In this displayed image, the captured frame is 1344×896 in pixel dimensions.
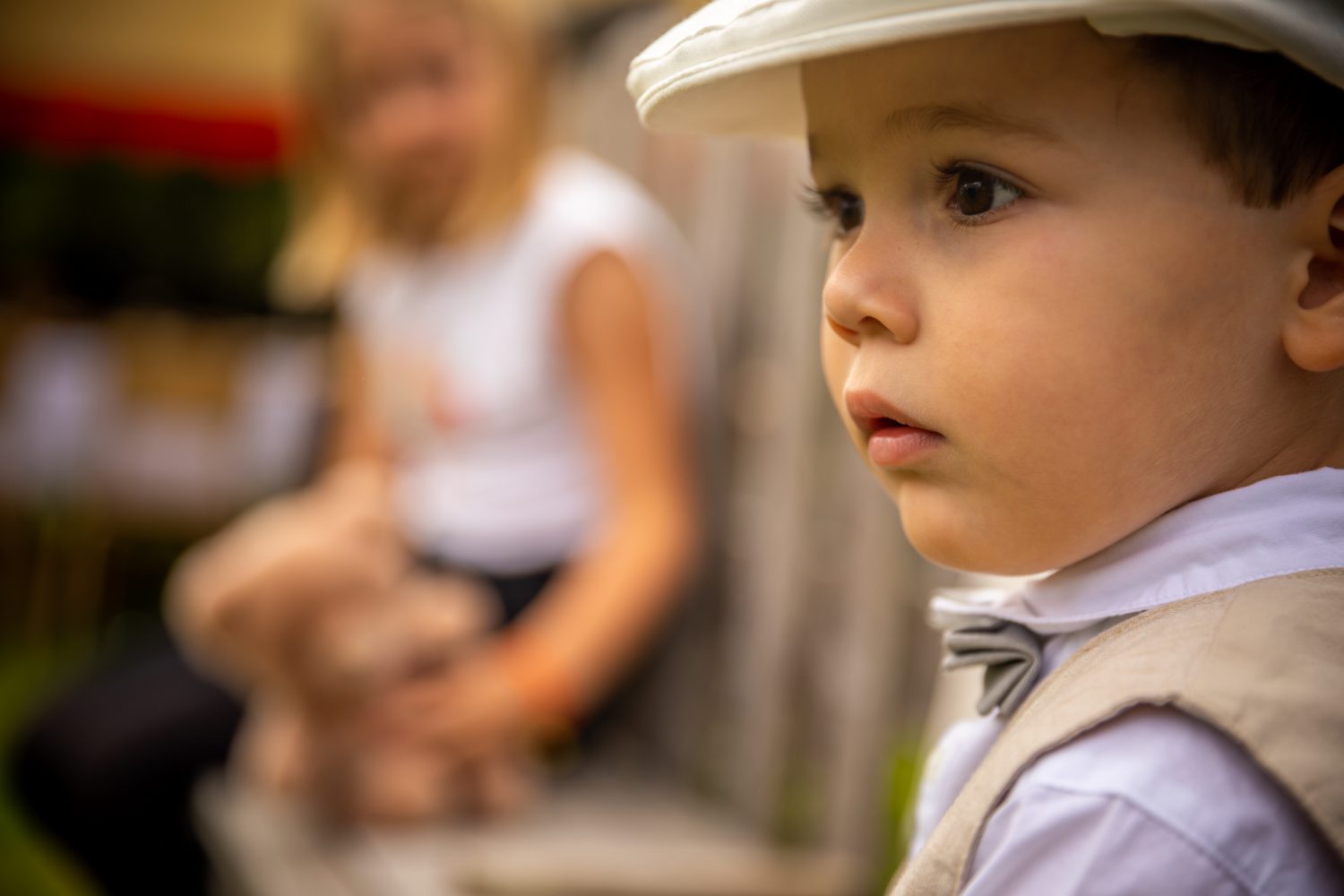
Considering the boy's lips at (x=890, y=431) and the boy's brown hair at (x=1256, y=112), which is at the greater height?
the boy's brown hair at (x=1256, y=112)

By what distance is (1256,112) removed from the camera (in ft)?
1.90

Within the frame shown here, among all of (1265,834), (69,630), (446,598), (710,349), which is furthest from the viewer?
(69,630)

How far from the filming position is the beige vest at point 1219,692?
516 mm

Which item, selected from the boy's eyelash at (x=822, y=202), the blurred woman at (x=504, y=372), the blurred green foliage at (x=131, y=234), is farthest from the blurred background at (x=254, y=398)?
the boy's eyelash at (x=822, y=202)

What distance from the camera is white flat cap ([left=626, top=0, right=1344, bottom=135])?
1.72 ft

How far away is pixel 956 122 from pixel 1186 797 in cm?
31

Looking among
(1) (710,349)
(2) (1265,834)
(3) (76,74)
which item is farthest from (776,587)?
(3) (76,74)

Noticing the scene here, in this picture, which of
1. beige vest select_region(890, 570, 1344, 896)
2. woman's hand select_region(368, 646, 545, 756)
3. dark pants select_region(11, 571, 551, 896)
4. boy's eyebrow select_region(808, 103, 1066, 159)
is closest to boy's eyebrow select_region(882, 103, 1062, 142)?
boy's eyebrow select_region(808, 103, 1066, 159)

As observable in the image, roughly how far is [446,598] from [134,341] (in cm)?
322

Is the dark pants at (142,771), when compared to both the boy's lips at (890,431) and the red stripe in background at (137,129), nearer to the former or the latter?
the boy's lips at (890,431)

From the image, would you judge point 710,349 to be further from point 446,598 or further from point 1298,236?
point 1298,236

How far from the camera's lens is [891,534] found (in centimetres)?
158

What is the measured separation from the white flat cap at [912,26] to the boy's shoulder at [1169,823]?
10.9 inches

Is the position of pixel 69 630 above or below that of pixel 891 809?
below
